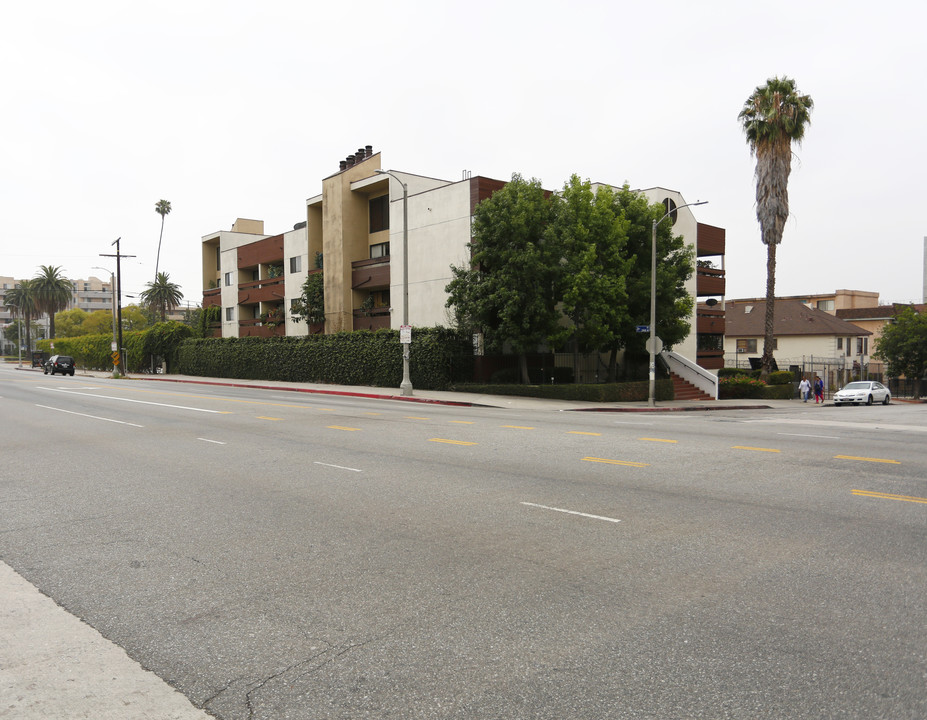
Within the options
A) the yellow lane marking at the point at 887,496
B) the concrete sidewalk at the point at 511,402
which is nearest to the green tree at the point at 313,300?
the concrete sidewalk at the point at 511,402

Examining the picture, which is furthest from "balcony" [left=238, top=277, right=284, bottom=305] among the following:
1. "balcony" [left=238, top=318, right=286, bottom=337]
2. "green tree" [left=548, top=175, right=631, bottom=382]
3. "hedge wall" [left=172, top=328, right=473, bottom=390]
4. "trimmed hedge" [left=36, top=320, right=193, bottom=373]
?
"green tree" [left=548, top=175, right=631, bottom=382]

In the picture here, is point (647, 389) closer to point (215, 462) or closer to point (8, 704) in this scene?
point (215, 462)

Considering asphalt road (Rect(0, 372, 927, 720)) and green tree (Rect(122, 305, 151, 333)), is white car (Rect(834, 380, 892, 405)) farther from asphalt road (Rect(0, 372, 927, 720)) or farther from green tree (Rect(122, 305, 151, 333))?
green tree (Rect(122, 305, 151, 333))

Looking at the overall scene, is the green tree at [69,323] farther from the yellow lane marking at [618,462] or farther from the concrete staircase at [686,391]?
the yellow lane marking at [618,462]

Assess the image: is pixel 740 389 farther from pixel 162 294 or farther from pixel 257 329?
pixel 162 294

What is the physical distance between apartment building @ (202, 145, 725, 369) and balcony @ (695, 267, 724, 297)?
8cm

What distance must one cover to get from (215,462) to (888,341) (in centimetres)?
6036

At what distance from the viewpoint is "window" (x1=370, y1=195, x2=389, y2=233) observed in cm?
4303

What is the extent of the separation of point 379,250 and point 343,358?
7.85 m

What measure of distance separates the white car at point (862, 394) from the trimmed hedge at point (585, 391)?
37.3ft

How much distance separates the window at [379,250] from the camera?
42494 mm

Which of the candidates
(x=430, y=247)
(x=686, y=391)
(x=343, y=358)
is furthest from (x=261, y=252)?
(x=686, y=391)

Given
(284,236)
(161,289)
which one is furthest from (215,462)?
(161,289)

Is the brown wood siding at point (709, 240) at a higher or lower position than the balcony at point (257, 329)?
higher
